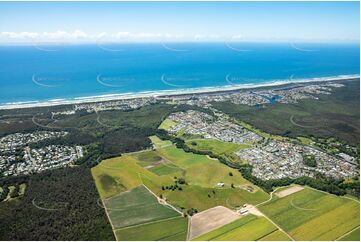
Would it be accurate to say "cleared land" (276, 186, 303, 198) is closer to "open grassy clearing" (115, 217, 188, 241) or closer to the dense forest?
"open grassy clearing" (115, 217, 188, 241)

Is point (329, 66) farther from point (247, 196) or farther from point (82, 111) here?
point (247, 196)

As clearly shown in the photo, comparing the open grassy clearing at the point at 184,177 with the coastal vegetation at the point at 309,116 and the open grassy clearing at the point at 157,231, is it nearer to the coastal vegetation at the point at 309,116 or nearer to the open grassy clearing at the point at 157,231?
the open grassy clearing at the point at 157,231

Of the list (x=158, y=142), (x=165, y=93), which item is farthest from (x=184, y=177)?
(x=165, y=93)

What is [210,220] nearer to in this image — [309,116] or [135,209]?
[135,209]

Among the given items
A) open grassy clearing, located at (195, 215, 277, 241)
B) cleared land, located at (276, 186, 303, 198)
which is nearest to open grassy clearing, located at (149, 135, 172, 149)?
cleared land, located at (276, 186, 303, 198)

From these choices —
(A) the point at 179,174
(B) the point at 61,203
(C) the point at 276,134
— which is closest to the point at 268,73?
(C) the point at 276,134

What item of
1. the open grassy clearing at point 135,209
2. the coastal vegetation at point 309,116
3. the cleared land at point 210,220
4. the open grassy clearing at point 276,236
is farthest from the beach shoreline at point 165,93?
the open grassy clearing at point 276,236
